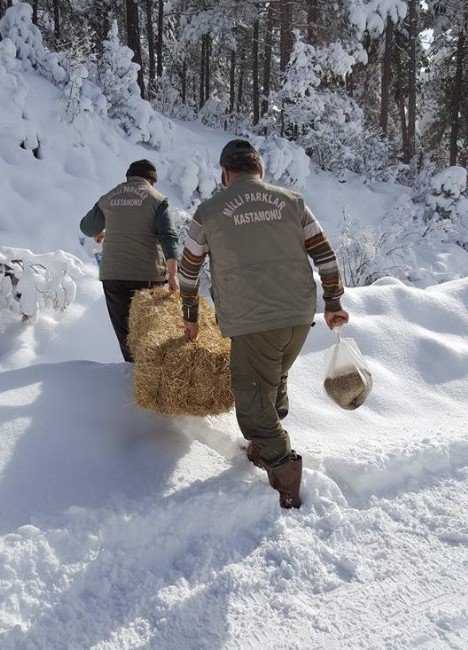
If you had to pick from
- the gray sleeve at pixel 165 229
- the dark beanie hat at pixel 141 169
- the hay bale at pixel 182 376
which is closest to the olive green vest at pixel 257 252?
the hay bale at pixel 182 376

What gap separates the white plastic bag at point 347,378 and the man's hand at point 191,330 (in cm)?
76

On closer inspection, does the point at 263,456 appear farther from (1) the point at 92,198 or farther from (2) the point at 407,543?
(1) the point at 92,198

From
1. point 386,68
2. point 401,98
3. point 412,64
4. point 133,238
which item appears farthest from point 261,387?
point 401,98

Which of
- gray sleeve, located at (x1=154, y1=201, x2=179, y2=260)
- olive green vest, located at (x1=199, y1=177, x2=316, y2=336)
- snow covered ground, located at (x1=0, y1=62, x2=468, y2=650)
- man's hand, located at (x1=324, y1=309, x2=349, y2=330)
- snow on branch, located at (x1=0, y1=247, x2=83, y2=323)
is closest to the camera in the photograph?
snow covered ground, located at (x1=0, y1=62, x2=468, y2=650)

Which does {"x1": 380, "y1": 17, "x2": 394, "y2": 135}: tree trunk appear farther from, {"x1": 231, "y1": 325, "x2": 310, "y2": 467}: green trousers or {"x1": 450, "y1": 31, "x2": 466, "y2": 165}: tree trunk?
{"x1": 231, "y1": 325, "x2": 310, "y2": 467}: green trousers

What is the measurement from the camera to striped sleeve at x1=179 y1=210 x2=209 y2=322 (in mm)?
2885

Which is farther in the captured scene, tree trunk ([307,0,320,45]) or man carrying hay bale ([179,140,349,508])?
tree trunk ([307,0,320,45])

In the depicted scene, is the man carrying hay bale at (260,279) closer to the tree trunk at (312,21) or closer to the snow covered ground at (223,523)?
the snow covered ground at (223,523)

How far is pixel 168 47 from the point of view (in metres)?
25.2

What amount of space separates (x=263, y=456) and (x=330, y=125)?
12709 millimetres

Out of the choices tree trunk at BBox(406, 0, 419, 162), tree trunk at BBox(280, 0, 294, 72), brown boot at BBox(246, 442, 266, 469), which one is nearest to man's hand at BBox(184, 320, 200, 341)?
brown boot at BBox(246, 442, 266, 469)

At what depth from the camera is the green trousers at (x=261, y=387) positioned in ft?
9.31

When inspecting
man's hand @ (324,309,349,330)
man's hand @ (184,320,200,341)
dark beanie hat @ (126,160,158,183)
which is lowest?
man's hand @ (184,320,200,341)

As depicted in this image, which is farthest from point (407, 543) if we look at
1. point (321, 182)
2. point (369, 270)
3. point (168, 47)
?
point (168, 47)
